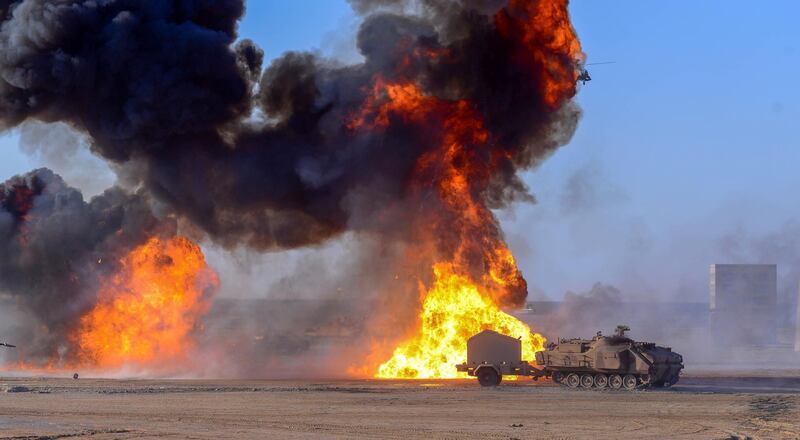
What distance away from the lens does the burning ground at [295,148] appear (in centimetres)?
6259

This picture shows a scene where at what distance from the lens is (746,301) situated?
360ft

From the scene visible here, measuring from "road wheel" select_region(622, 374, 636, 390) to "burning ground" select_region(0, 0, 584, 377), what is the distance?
274 inches

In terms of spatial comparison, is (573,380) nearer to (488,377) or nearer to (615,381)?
(615,381)

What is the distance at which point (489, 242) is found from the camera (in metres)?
61.9

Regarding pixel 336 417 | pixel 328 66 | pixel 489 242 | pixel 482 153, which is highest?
pixel 328 66

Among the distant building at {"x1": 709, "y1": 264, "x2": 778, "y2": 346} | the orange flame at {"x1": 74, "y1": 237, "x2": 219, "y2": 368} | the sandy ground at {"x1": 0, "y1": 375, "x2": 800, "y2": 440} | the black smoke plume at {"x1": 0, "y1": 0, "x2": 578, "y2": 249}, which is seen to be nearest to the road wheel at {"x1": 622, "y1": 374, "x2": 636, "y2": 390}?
the sandy ground at {"x1": 0, "y1": 375, "x2": 800, "y2": 440}

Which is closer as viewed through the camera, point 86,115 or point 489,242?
point 489,242

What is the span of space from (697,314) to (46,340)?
71621mm

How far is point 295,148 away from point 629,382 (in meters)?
24.2

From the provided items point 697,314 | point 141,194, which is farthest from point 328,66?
point 697,314

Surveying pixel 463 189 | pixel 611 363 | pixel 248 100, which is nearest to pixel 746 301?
pixel 463 189

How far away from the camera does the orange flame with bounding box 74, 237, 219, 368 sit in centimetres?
6794

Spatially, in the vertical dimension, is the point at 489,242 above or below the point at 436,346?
above

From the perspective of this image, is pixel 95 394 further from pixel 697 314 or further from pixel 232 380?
pixel 697 314
